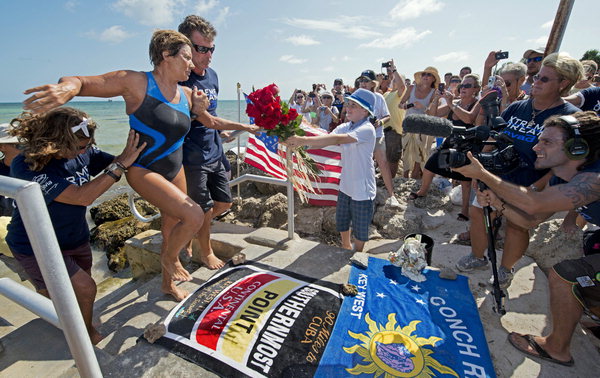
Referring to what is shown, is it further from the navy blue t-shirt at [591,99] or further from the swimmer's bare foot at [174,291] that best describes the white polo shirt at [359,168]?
the navy blue t-shirt at [591,99]

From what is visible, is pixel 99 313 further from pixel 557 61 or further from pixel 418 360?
pixel 557 61

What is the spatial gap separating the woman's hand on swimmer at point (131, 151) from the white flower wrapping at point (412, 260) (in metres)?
2.55

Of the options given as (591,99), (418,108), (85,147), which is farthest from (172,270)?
(418,108)

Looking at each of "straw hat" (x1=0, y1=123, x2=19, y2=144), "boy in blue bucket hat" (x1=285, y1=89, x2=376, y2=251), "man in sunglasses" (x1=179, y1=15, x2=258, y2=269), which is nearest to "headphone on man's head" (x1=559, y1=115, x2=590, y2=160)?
"boy in blue bucket hat" (x1=285, y1=89, x2=376, y2=251)

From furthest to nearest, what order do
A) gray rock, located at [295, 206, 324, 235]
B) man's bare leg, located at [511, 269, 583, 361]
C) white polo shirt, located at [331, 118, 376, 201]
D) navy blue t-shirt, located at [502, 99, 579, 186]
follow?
gray rock, located at [295, 206, 324, 235] → white polo shirt, located at [331, 118, 376, 201] → navy blue t-shirt, located at [502, 99, 579, 186] → man's bare leg, located at [511, 269, 583, 361]

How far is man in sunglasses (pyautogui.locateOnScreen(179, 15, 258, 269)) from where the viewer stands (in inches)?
121

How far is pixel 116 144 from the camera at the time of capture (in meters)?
21.4

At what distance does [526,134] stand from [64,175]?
3.95m

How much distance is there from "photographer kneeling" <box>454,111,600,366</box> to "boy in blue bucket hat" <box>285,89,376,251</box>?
1205 millimetres

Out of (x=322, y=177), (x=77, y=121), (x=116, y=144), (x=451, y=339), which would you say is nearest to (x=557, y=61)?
(x=451, y=339)

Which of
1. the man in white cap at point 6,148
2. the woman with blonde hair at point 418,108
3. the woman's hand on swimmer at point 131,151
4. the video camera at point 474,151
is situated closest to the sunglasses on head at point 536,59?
the woman with blonde hair at point 418,108

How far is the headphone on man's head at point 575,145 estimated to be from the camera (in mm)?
2090

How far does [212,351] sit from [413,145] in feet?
18.1

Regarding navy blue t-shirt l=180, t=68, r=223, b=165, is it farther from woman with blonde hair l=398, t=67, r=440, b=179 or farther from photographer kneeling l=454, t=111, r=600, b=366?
woman with blonde hair l=398, t=67, r=440, b=179
